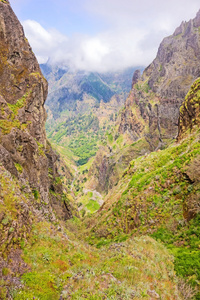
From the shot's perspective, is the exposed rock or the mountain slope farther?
the exposed rock

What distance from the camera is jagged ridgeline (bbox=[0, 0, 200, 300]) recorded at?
1173 cm

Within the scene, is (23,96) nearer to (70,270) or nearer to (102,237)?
(102,237)

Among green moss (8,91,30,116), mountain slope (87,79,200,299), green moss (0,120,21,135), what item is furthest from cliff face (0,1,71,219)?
mountain slope (87,79,200,299)

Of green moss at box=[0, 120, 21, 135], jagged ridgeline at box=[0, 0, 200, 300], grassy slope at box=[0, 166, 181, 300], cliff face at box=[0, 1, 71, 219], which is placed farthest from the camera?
cliff face at box=[0, 1, 71, 219]

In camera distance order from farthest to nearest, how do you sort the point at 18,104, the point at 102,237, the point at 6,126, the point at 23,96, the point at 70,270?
1. the point at 23,96
2. the point at 18,104
3. the point at 102,237
4. the point at 6,126
5. the point at 70,270

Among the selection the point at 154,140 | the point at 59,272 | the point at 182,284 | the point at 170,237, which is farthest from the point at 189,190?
the point at 154,140

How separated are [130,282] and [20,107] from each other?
45.8m

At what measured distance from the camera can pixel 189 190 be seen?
25.7 metres

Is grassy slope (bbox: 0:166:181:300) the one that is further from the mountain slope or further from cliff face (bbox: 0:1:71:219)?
cliff face (bbox: 0:1:71:219)

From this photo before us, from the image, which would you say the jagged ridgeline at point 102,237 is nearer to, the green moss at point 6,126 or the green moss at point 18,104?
the green moss at point 6,126

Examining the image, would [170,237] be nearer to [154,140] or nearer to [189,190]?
[189,190]

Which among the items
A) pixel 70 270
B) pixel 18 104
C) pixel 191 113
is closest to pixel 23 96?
pixel 18 104

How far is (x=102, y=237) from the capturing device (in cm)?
3566

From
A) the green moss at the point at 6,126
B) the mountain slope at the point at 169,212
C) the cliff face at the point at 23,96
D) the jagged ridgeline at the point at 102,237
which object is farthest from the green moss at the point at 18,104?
the mountain slope at the point at 169,212
